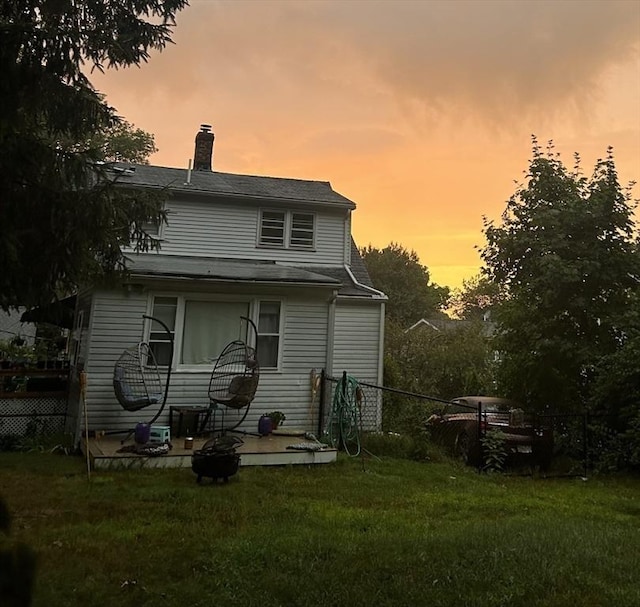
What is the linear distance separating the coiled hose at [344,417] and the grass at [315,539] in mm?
2130

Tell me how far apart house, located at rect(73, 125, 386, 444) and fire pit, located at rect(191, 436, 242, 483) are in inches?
105

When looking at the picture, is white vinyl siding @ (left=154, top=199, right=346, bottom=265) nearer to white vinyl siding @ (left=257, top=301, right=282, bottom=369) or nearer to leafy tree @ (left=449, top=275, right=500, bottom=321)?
white vinyl siding @ (left=257, top=301, right=282, bottom=369)

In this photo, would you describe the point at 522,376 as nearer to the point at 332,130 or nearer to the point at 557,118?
the point at 557,118

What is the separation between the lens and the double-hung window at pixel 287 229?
13242mm

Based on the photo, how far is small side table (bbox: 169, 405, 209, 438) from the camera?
9211mm

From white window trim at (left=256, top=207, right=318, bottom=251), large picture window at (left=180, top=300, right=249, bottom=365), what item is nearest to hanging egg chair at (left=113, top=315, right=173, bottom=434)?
large picture window at (left=180, top=300, right=249, bottom=365)

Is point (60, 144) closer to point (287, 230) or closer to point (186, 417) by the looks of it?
point (186, 417)

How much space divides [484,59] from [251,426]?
938 cm

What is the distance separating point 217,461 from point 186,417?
2848mm

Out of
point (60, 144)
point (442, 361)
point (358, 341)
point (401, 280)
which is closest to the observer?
point (60, 144)

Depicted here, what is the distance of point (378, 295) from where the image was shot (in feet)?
41.8

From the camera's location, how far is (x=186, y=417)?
933 cm

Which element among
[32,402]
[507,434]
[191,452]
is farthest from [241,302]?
[507,434]

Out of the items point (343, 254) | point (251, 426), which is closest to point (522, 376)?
point (343, 254)
